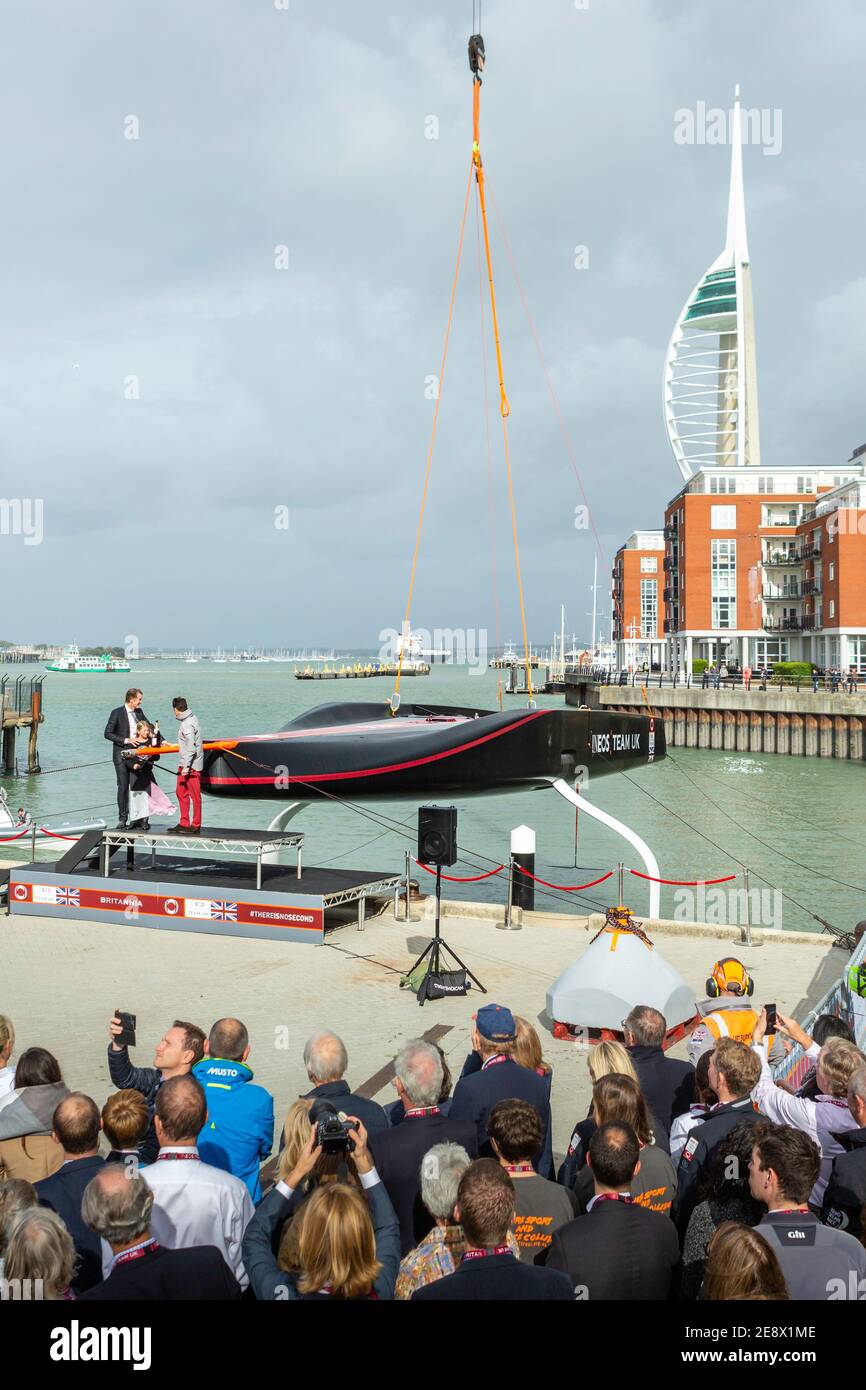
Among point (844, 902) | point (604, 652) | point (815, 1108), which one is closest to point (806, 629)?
point (844, 902)

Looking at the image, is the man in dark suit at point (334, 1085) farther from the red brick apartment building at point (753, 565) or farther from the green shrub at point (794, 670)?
the red brick apartment building at point (753, 565)

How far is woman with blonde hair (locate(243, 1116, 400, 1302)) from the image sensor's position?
10.7ft

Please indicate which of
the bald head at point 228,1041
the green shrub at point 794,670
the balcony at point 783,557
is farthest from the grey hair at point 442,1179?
the balcony at point 783,557

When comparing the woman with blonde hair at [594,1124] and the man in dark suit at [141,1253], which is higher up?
the man in dark suit at [141,1253]

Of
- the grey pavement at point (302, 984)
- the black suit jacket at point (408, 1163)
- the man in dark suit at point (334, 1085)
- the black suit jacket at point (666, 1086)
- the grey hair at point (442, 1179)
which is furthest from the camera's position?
the grey pavement at point (302, 984)

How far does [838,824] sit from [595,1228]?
106ft

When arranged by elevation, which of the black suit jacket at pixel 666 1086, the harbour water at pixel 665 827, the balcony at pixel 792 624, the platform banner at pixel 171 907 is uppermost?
the balcony at pixel 792 624

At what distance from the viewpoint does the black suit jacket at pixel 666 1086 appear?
554cm

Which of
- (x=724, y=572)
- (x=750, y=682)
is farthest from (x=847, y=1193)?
(x=724, y=572)

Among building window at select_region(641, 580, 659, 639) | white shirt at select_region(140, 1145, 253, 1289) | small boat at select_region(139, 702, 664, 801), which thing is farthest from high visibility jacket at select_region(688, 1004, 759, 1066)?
building window at select_region(641, 580, 659, 639)

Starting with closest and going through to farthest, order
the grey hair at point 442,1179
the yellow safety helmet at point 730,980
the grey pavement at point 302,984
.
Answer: the grey hair at point 442,1179
the yellow safety helmet at point 730,980
the grey pavement at point 302,984

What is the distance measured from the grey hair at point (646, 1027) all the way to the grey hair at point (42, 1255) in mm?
3503

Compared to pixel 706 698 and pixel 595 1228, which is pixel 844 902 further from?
pixel 706 698
